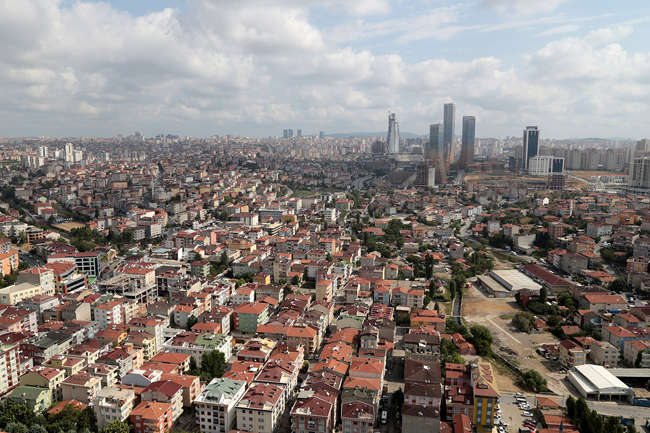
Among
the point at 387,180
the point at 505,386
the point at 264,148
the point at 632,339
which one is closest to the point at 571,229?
the point at 632,339

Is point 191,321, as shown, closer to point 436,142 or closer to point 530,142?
point 530,142

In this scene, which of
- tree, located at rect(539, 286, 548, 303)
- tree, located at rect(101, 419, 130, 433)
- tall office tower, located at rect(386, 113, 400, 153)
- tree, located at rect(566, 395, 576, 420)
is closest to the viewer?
tree, located at rect(101, 419, 130, 433)

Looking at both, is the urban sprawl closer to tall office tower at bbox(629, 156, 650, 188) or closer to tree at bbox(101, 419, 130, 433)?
tree at bbox(101, 419, 130, 433)

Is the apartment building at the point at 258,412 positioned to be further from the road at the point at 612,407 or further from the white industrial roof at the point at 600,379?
the white industrial roof at the point at 600,379

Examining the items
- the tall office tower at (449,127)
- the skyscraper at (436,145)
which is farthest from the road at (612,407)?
the tall office tower at (449,127)

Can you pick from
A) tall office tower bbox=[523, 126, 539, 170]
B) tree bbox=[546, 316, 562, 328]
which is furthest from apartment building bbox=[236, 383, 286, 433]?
tall office tower bbox=[523, 126, 539, 170]
